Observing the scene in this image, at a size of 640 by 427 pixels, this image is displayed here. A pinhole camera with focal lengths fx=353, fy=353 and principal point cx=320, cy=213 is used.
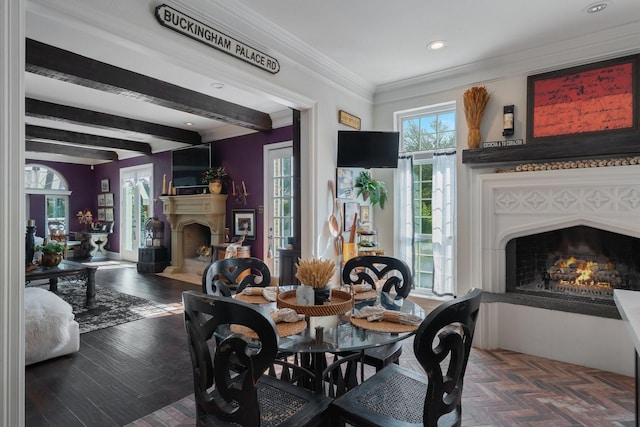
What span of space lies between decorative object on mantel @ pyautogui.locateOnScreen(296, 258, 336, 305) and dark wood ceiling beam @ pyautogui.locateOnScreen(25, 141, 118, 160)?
7.89 m

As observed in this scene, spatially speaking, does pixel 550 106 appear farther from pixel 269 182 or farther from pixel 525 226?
pixel 269 182

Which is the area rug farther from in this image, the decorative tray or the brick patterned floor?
the decorative tray

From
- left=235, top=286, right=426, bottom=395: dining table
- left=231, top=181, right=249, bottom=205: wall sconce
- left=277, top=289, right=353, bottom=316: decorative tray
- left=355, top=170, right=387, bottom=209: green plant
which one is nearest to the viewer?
left=235, top=286, right=426, bottom=395: dining table

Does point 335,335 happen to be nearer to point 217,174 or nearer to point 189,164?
point 217,174

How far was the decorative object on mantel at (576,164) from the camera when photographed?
2.85 meters

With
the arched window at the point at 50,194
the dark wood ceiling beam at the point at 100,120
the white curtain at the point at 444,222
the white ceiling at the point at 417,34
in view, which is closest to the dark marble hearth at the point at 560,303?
the white curtain at the point at 444,222

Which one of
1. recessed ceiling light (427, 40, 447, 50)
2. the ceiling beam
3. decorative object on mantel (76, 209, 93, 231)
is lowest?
decorative object on mantel (76, 209, 93, 231)

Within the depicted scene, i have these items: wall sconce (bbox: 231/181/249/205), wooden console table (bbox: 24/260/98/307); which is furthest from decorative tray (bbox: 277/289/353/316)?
wall sconce (bbox: 231/181/249/205)

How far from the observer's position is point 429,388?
129cm

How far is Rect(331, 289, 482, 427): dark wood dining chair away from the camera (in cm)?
127

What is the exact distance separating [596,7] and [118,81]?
13.7 ft

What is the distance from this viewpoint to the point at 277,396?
1577mm

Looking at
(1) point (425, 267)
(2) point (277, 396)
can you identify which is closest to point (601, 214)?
(1) point (425, 267)

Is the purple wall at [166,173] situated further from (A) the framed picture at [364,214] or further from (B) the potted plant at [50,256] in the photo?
(B) the potted plant at [50,256]
